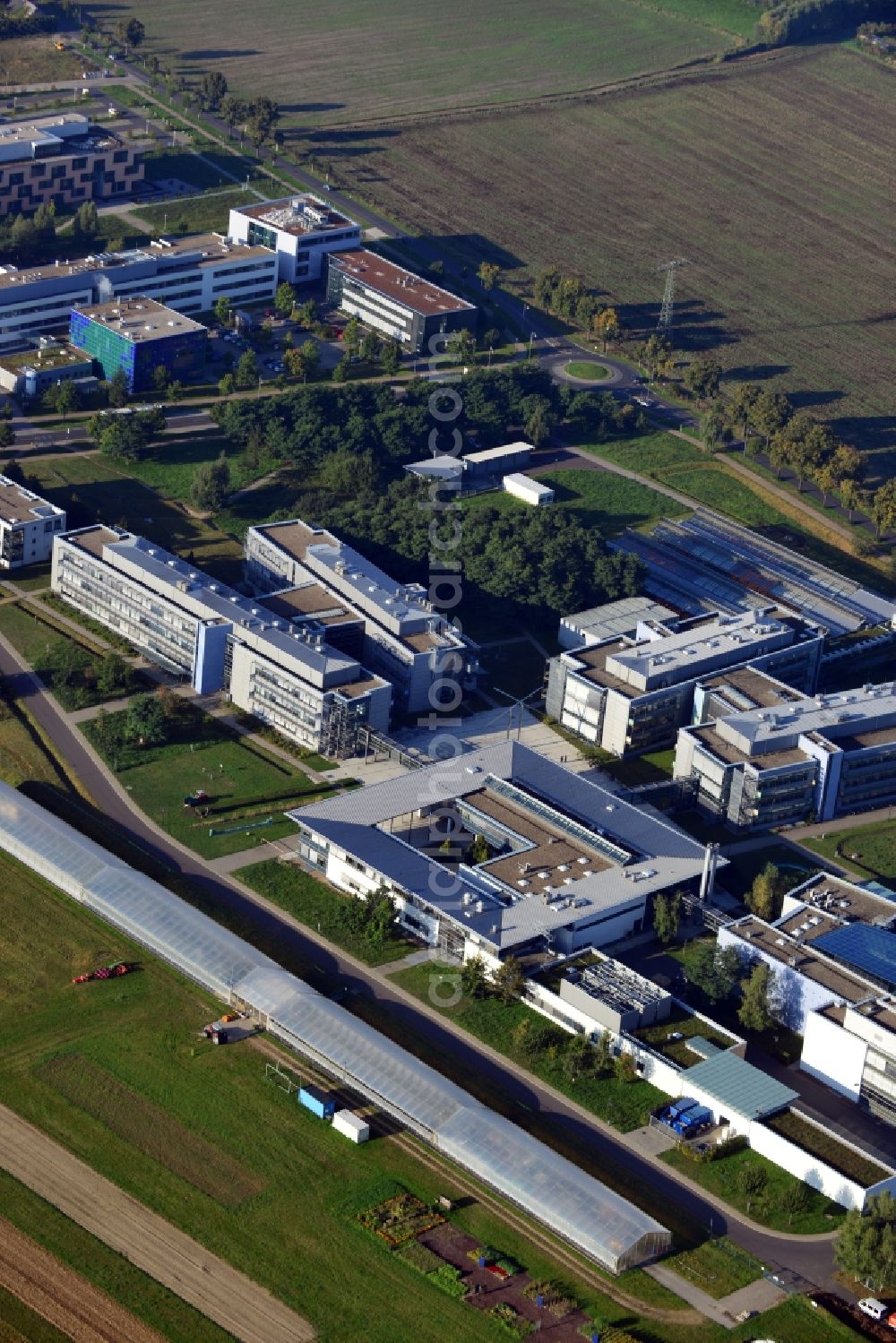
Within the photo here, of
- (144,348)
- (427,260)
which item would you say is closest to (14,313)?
(144,348)

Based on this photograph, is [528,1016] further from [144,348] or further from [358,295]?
[358,295]

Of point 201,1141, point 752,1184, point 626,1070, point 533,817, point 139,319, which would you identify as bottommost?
point 201,1141

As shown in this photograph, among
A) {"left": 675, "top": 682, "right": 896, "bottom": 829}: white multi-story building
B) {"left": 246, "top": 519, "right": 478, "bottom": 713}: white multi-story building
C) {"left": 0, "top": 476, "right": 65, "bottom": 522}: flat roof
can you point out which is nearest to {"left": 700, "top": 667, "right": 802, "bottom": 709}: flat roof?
{"left": 675, "top": 682, "right": 896, "bottom": 829}: white multi-story building

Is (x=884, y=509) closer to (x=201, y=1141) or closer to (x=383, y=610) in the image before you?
(x=383, y=610)

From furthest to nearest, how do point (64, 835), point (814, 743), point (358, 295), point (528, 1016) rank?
point (358, 295) < point (814, 743) < point (64, 835) < point (528, 1016)

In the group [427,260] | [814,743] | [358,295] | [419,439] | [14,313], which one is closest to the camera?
[814,743]

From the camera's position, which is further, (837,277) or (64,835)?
(837,277)

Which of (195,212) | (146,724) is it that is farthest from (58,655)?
(195,212)
